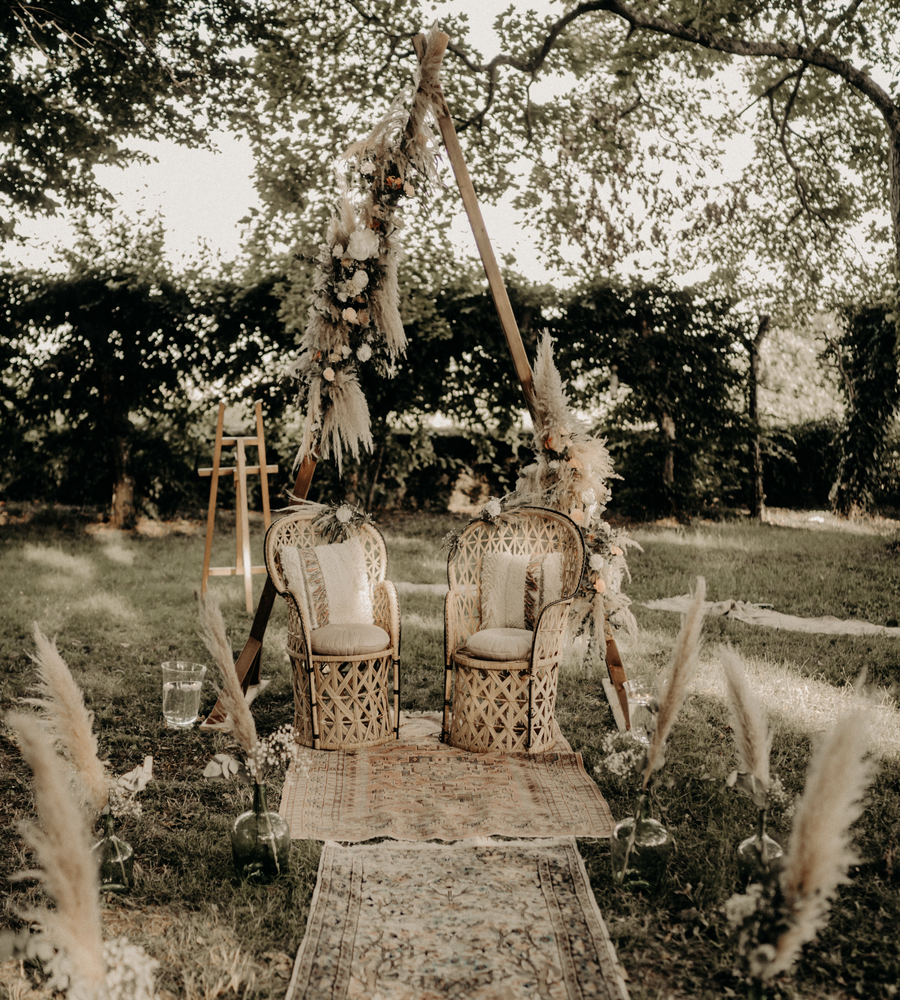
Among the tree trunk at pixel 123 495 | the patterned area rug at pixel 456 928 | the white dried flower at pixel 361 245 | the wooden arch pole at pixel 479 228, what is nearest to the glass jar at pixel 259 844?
the patterned area rug at pixel 456 928

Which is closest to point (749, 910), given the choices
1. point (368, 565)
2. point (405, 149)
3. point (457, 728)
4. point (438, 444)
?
point (457, 728)

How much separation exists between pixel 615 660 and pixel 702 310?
7082 mm

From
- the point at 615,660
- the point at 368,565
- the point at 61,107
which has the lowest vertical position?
the point at 615,660

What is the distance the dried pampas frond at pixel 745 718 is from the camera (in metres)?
2.07

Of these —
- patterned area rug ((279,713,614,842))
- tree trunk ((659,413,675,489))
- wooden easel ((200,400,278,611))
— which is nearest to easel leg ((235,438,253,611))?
wooden easel ((200,400,278,611))

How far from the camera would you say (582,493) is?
4305 mm

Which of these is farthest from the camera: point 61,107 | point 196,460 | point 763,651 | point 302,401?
point 196,460

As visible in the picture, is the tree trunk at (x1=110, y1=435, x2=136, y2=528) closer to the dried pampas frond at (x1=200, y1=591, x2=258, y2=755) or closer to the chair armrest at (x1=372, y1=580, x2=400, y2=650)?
the chair armrest at (x1=372, y1=580, x2=400, y2=650)

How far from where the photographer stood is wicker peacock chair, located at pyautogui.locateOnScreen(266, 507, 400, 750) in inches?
152

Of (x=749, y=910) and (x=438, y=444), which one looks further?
(x=438, y=444)

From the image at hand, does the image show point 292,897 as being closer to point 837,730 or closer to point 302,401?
point 837,730

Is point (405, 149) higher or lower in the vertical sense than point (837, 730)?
higher

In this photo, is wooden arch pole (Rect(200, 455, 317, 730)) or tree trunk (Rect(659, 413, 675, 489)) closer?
wooden arch pole (Rect(200, 455, 317, 730))

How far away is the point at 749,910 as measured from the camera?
5.52ft
